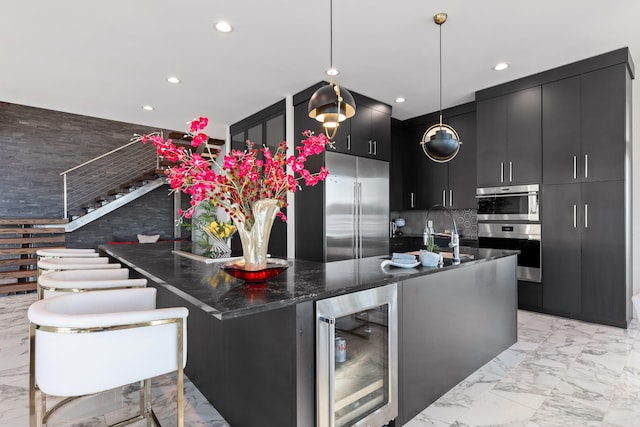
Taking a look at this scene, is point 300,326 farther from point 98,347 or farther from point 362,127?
point 362,127

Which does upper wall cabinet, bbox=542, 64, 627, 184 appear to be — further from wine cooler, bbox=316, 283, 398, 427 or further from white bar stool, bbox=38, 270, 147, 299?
white bar stool, bbox=38, 270, 147, 299

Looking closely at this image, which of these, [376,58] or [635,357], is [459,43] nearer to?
[376,58]

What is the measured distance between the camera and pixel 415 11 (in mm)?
2676

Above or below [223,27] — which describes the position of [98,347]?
below

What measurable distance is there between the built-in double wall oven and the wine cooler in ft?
10.1

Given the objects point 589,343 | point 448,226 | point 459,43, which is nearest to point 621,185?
point 589,343

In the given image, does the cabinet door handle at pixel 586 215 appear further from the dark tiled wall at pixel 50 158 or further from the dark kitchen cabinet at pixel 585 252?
the dark tiled wall at pixel 50 158

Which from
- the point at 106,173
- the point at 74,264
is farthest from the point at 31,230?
the point at 74,264

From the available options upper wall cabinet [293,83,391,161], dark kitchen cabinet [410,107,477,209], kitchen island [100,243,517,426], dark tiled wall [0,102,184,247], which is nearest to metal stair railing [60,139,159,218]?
dark tiled wall [0,102,184,247]

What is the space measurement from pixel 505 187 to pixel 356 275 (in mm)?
3269

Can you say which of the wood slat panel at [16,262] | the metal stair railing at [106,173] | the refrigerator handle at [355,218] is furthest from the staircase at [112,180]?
the refrigerator handle at [355,218]

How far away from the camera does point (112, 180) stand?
7.24m

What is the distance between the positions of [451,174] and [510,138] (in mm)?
1178

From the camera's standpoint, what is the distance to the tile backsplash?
17.5ft
